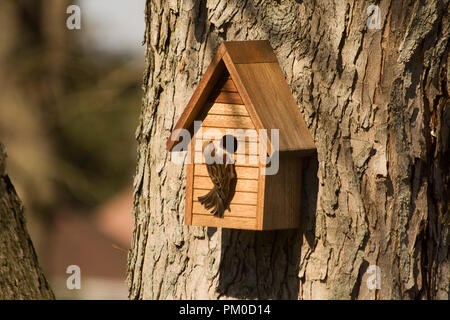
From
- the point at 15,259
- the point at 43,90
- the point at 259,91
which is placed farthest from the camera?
the point at 43,90

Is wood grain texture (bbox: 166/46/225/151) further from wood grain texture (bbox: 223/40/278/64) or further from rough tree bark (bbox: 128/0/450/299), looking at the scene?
rough tree bark (bbox: 128/0/450/299)

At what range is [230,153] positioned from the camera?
6.28 ft

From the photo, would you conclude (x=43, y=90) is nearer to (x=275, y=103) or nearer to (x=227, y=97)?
(x=227, y=97)

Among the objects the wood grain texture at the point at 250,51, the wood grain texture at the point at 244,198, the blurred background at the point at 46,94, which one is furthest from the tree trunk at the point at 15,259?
the blurred background at the point at 46,94

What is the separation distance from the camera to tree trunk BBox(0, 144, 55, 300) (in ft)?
7.29

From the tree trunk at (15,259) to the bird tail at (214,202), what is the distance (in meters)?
0.80

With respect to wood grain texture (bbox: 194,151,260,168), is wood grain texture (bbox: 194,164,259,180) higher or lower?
lower

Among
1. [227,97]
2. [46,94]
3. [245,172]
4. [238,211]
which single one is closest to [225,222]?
[238,211]

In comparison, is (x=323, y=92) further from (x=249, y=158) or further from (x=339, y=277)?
(x=339, y=277)

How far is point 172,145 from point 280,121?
15.8 inches

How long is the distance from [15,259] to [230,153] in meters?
0.99

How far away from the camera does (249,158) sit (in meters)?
1.89

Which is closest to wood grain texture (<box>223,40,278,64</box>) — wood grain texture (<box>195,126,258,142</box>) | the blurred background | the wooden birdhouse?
the wooden birdhouse
